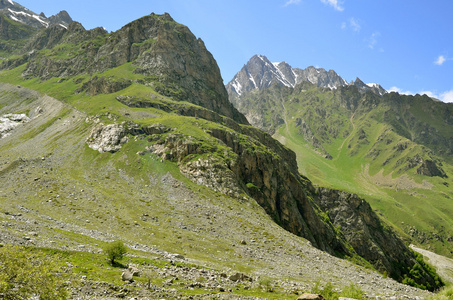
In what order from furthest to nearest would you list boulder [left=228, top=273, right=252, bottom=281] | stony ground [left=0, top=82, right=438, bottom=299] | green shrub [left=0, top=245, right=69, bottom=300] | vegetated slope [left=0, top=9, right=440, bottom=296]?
1. vegetated slope [left=0, top=9, right=440, bottom=296]
2. boulder [left=228, top=273, right=252, bottom=281]
3. stony ground [left=0, top=82, right=438, bottom=299]
4. green shrub [left=0, top=245, right=69, bottom=300]

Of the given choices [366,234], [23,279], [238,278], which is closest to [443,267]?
[366,234]

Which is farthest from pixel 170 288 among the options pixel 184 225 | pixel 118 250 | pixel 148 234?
pixel 184 225

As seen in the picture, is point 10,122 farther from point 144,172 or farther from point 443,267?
point 443,267

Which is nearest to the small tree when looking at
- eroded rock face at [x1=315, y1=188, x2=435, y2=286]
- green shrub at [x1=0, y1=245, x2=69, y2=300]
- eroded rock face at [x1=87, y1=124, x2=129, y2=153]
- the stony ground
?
the stony ground

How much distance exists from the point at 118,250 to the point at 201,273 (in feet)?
34.6

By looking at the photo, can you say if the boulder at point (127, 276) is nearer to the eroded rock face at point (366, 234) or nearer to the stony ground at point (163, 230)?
the stony ground at point (163, 230)

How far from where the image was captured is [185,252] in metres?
46.2

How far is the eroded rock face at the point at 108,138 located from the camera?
107062 mm

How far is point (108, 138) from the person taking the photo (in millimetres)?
111188

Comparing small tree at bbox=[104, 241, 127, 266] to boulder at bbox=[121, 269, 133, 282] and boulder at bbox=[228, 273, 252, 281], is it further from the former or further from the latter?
boulder at bbox=[228, 273, 252, 281]

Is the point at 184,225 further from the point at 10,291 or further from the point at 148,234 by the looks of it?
the point at 10,291

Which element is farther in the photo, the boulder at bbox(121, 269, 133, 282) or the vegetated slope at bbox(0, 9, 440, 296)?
the vegetated slope at bbox(0, 9, 440, 296)

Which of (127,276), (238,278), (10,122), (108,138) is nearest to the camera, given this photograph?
(127,276)

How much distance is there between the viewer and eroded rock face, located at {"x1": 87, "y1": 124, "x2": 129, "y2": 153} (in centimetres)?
10706
